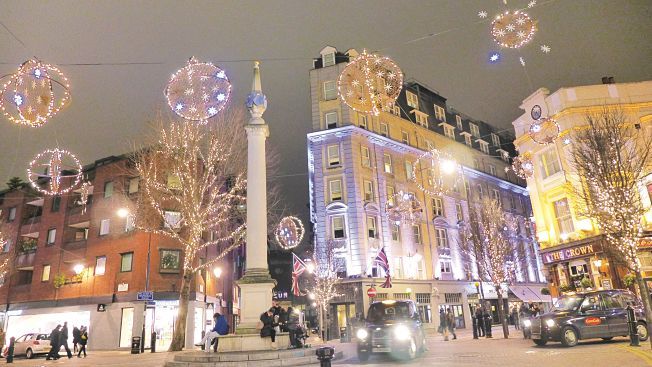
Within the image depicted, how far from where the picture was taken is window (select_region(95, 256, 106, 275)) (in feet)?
112

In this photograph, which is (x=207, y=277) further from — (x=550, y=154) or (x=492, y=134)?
(x=492, y=134)

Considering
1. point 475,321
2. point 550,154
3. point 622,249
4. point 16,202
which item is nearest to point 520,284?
point 550,154

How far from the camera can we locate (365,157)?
136ft

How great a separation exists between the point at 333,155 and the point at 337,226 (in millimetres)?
6928

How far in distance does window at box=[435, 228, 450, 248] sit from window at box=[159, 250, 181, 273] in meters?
26.2

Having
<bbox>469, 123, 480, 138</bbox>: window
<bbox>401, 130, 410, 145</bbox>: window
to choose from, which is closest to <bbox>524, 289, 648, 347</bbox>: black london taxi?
<bbox>401, 130, 410, 145</bbox>: window

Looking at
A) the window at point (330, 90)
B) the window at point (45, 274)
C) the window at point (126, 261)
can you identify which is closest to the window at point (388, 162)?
the window at point (330, 90)

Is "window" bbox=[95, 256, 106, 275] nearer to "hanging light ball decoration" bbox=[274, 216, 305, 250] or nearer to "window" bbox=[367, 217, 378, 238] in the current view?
"hanging light ball decoration" bbox=[274, 216, 305, 250]

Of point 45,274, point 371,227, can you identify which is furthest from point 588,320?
point 45,274

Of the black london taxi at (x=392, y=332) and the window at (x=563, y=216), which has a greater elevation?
the window at (x=563, y=216)

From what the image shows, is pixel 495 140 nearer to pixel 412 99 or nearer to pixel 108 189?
pixel 412 99

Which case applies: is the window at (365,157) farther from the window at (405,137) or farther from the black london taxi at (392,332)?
the black london taxi at (392,332)

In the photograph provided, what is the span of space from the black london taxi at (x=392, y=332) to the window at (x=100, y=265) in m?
26.5

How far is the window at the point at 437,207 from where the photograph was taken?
46594 millimetres
